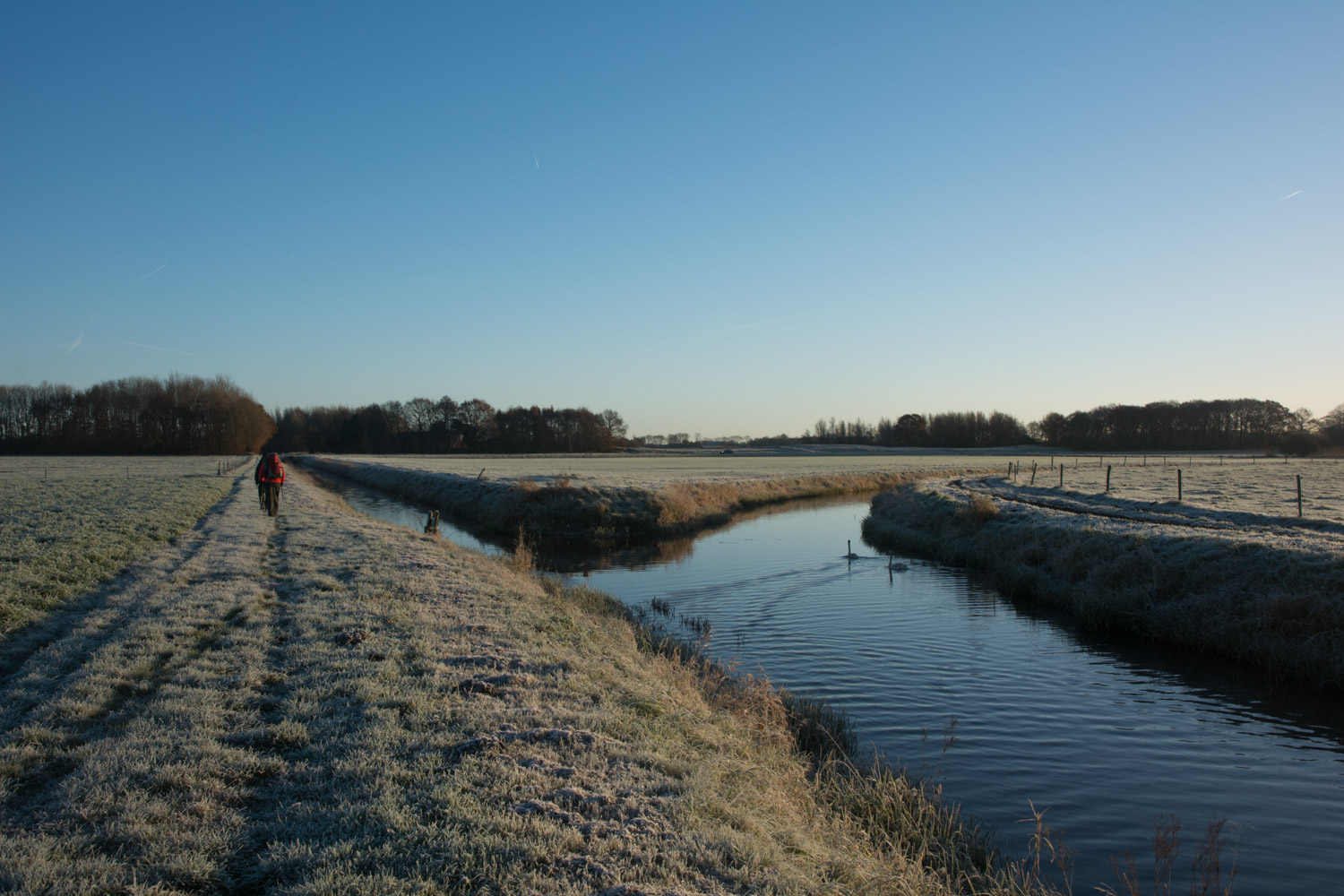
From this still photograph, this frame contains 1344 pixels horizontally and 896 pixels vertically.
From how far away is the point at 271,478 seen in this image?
952 inches

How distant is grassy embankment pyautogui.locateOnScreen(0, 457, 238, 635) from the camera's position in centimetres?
1141

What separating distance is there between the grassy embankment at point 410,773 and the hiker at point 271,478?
14331 mm

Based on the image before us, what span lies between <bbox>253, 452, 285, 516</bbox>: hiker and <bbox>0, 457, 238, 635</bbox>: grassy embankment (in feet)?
7.20

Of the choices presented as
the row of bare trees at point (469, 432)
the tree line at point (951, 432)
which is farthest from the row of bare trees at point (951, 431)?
the row of bare trees at point (469, 432)

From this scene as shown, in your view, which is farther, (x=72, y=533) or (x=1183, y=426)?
(x=1183, y=426)

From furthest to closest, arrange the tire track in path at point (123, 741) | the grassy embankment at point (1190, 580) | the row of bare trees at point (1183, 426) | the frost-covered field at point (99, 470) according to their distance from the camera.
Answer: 1. the row of bare trees at point (1183, 426)
2. the frost-covered field at point (99, 470)
3. the grassy embankment at point (1190, 580)
4. the tire track in path at point (123, 741)

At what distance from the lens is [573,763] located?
19.4ft

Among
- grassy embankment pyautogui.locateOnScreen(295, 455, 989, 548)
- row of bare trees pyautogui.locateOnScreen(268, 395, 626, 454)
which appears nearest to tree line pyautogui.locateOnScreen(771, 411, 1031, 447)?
row of bare trees pyautogui.locateOnScreen(268, 395, 626, 454)

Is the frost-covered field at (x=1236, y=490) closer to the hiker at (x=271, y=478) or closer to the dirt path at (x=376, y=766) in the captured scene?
the dirt path at (x=376, y=766)

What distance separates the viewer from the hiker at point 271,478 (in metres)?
24.2

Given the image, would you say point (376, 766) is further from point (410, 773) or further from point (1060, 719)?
point (1060, 719)

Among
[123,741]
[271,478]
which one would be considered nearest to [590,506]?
[271,478]

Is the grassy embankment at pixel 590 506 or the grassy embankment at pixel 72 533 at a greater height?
the grassy embankment at pixel 72 533

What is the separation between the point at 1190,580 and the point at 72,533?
82.9 ft
